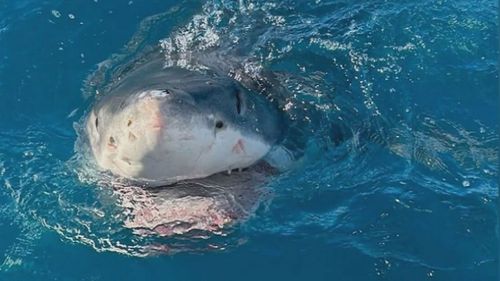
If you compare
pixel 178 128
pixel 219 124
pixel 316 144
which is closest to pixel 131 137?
pixel 178 128

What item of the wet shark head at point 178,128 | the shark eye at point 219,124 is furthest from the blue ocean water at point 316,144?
the shark eye at point 219,124

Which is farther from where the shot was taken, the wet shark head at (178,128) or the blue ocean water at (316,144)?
the blue ocean water at (316,144)

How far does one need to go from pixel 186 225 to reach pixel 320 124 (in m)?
0.76

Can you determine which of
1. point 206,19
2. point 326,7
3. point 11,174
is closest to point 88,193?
point 11,174

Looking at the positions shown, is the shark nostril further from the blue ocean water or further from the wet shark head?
the blue ocean water

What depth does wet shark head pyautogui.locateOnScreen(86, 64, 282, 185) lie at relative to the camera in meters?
2.14

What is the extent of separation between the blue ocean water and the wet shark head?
0.24m

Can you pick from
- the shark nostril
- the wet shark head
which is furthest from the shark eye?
the shark nostril

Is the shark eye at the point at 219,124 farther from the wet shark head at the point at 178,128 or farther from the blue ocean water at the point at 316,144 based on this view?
the blue ocean water at the point at 316,144

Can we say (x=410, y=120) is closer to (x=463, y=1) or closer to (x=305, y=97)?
(x=305, y=97)

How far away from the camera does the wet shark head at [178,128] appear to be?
214 centimetres

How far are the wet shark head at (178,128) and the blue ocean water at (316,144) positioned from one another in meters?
0.24

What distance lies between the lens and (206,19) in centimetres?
378

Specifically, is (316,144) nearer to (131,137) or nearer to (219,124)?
(219,124)
